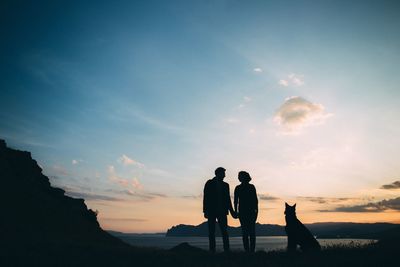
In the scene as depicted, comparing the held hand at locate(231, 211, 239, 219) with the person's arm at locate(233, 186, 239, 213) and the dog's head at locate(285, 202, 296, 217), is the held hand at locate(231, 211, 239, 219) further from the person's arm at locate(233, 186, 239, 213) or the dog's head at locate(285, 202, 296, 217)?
the dog's head at locate(285, 202, 296, 217)

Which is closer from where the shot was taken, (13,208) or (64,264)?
(64,264)

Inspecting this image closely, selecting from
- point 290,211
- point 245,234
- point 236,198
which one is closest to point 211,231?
point 245,234

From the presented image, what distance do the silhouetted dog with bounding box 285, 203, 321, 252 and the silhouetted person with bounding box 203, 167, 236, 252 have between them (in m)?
1.90

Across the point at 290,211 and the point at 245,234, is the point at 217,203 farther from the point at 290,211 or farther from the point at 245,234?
the point at 290,211

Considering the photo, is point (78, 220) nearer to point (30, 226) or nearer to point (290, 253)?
point (30, 226)

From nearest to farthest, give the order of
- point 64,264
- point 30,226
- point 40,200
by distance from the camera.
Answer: point 64,264
point 30,226
point 40,200

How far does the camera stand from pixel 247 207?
34.7ft

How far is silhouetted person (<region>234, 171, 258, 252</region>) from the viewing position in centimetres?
1038

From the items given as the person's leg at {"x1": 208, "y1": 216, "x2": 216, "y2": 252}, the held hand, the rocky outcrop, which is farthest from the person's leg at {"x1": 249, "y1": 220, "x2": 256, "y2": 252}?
the rocky outcrop

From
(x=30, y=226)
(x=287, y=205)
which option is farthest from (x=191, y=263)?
(x=30, y=226)

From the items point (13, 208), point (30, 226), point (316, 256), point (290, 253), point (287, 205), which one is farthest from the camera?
point (13, 208)

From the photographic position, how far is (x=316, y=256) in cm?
756

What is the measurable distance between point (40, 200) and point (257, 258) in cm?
2470

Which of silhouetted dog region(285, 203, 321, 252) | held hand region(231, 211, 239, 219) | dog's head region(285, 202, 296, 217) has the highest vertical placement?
dog's head region(285, 202, 296, 217)
